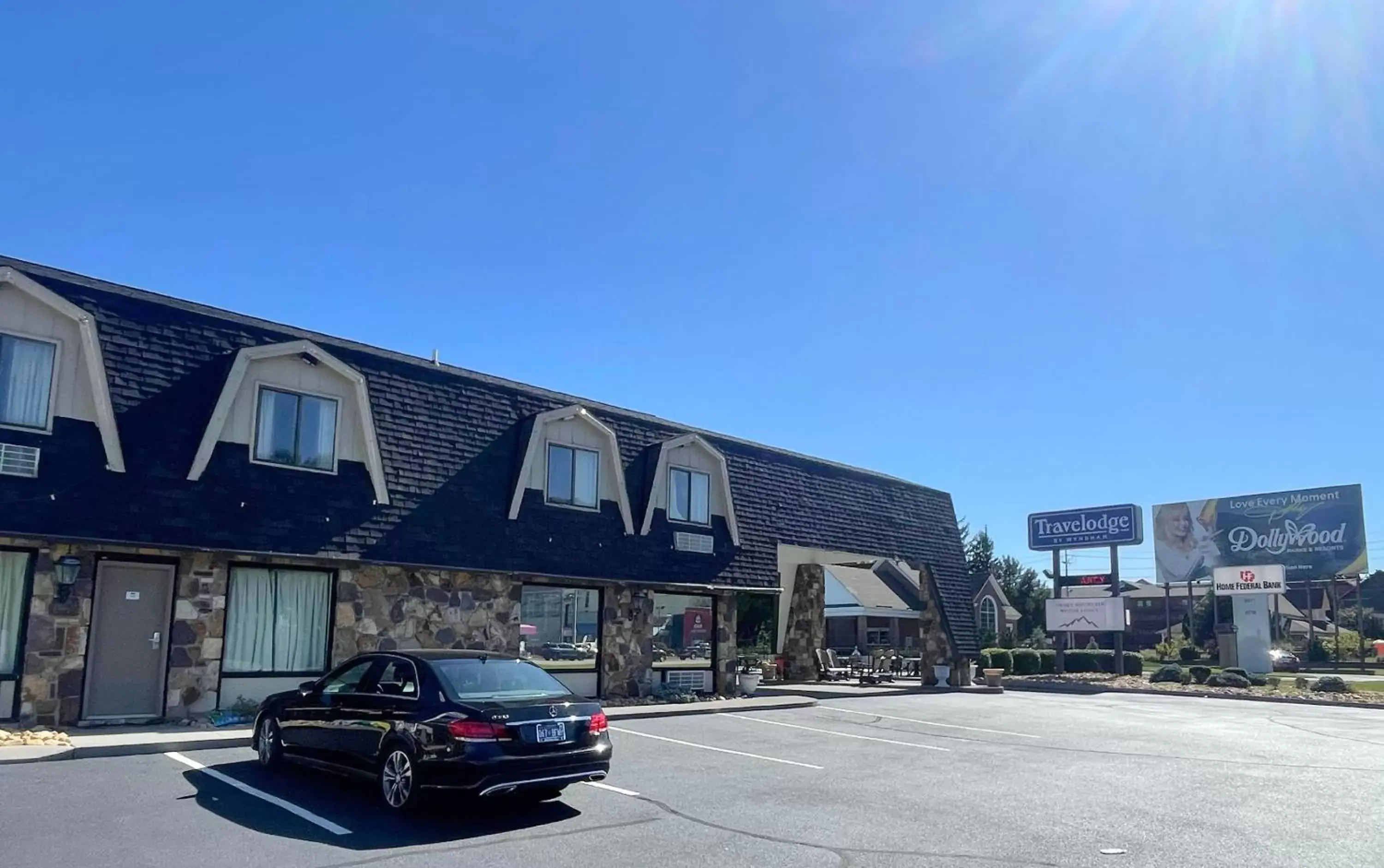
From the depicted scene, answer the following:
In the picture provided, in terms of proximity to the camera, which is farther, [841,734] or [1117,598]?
[1117,598]

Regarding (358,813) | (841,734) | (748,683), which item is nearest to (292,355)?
(358,813)

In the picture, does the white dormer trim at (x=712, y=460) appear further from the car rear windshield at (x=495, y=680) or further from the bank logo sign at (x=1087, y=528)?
the bank logo sign at (x=1087, y=528)

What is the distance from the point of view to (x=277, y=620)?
650 inches

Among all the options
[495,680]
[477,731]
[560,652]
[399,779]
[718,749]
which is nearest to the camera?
[477,731]

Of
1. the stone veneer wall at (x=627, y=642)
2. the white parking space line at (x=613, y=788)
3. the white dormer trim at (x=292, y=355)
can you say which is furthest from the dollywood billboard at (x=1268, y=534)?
the white parking space line at (x=613, y=788)

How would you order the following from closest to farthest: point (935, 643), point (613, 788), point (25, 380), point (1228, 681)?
point (613, 788) → point (25, 380) → point (935, 643) → point (1228, 681)

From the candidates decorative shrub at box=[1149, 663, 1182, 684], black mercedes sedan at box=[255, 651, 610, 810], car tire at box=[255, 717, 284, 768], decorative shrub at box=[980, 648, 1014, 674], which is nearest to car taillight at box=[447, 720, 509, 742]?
black mercedes sedan at box=[255, 651, 610, 810]

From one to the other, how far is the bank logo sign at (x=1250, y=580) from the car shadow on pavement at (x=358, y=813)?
37.9 m

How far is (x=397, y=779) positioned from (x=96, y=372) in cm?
875

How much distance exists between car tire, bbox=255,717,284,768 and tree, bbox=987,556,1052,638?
62865 millimetres

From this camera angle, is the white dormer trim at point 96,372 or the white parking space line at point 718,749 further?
the white dormer trim at point 96,372

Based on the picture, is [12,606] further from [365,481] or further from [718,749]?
[718,749]

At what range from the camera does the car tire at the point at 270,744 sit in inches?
443

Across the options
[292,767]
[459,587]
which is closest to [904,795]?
[292,767]
